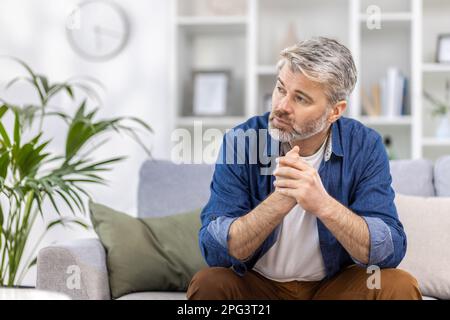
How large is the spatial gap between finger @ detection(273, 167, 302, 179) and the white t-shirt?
0.78 ft

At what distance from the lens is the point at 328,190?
1820 mm

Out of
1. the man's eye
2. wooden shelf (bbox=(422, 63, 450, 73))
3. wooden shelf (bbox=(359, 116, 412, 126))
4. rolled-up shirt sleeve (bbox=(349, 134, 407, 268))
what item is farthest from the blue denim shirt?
wooden shelf (bbox=(422, 63, 450, 73))

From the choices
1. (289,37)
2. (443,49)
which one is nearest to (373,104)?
(443,49)

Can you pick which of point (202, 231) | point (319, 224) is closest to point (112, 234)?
point (202, 231)

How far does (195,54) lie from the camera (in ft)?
12.6

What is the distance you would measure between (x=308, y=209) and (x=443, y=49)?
7.41 ft

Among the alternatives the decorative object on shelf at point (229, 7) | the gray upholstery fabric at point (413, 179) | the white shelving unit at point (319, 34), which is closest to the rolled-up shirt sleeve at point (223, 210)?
the gray upholstery fabric at point (413, 179)

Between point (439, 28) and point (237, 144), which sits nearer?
point (237, 144)

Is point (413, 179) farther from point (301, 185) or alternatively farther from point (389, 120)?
point (389, 120)

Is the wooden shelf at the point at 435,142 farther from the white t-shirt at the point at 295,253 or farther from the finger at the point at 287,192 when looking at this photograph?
the finger at the point at 287,192

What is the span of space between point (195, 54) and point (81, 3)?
0.68 metres

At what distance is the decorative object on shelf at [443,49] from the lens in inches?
139

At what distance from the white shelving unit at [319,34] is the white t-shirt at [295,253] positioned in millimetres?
1721

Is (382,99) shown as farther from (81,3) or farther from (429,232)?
(81,3)
